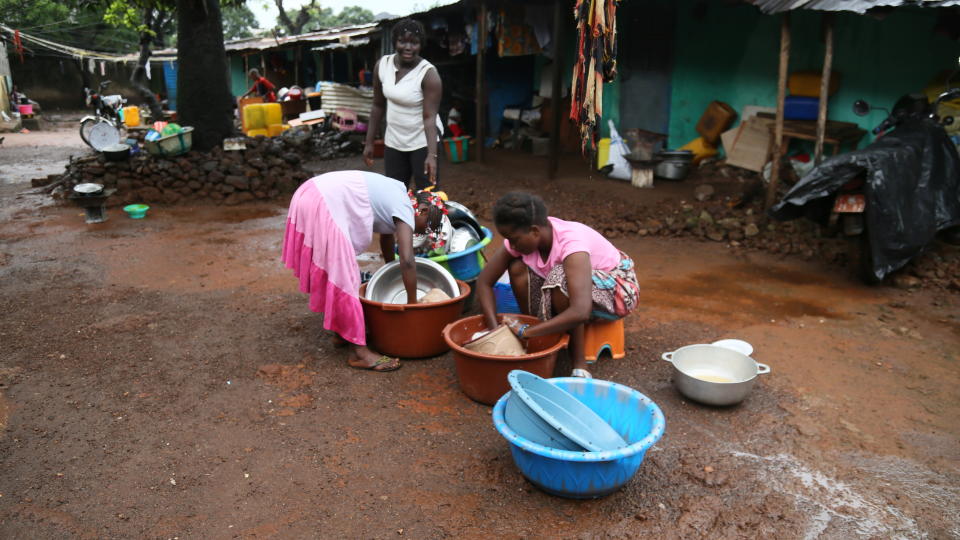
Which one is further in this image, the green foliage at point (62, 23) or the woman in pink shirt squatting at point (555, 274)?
the green foliage at point (62, 23)

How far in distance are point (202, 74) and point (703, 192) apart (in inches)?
248

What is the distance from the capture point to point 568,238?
3.07m

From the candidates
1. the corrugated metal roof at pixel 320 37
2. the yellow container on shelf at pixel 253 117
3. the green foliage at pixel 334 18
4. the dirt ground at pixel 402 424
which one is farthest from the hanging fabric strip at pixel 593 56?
the green foliage at pixel 334 18

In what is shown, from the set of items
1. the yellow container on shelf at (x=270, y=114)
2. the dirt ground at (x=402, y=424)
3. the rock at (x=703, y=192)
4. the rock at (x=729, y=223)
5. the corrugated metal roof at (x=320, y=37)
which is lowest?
the dirt ground at (x=402, y=424)

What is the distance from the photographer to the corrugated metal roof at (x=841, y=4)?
182 inches

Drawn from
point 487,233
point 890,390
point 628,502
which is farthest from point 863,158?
point 628,502

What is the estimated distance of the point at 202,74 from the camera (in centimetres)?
862

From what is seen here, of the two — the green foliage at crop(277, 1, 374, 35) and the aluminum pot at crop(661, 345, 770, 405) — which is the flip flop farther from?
the green foliage at crop(277, 1, 374, 35)

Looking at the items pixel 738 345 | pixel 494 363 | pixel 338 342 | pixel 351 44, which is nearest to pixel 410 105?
pixel 338 342

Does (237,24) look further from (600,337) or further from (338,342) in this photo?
(600,337)

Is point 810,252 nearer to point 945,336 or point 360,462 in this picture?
point 945,336

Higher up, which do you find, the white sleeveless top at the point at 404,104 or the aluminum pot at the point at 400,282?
the white sleeveless top at the point at 404,104

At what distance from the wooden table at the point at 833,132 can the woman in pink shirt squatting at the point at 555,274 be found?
409 centimetres

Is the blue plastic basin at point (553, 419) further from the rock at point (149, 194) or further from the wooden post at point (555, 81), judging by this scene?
the rock at point (149, 194)
